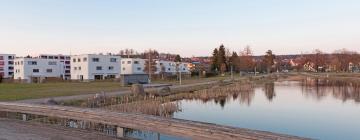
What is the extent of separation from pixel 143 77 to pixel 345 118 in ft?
92.7

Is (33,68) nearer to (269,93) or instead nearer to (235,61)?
(235,61)

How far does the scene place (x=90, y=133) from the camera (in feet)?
26.9

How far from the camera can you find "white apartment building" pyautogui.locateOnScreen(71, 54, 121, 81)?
6781cm

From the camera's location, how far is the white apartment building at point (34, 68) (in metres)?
71.2

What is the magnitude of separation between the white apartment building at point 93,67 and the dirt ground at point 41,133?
59387 mm

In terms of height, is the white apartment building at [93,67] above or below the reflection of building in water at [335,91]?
above

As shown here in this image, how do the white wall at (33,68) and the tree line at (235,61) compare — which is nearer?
the white wall at (33,68)

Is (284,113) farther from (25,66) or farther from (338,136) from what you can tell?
(25,66)

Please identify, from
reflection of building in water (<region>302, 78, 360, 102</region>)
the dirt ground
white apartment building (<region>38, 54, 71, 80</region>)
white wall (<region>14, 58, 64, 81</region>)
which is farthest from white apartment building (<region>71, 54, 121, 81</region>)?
the dirt ground

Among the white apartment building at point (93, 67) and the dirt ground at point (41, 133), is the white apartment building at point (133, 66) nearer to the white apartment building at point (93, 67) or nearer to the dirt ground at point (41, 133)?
the white apartment building at point (93, 67)

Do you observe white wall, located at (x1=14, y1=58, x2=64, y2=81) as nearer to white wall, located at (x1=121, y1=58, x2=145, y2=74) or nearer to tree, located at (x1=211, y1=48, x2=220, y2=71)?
white wall, located at (x1=121, y1=58, x2=145, y2=74)

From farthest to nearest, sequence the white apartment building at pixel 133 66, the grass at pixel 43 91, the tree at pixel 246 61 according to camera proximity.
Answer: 1. the tree at pixel 246 61
2. the white apartment building at pixel 133 66
3. the grass at pixel 43 91

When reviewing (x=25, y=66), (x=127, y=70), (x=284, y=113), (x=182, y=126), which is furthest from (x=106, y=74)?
(x=182, y=126)

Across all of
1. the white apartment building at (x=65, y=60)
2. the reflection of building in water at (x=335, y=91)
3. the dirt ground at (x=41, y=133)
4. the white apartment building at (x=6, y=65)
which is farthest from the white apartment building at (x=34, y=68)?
the dirt ground at (x=41, y=133)
